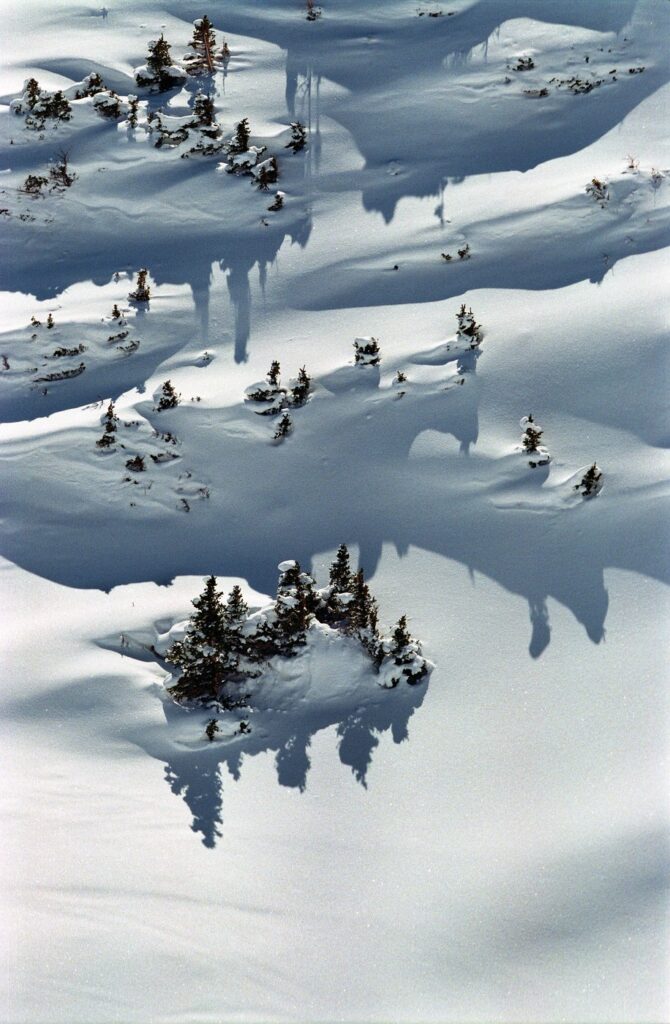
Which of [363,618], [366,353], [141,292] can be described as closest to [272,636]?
[363,618]

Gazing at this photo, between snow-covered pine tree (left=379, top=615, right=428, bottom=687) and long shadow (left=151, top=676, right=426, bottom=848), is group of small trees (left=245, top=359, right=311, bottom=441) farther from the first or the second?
long shadow (left=151, top=676, right=426, bottom=848)

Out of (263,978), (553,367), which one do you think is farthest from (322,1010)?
(553,367)

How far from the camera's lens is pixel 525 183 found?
16.6 metres

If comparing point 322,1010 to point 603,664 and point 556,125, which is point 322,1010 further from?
point 556,125

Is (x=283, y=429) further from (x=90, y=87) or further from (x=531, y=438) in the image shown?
(x=90, y=87)

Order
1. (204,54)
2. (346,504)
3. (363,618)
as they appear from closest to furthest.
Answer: (363,618) < (346,504) < (204,54)

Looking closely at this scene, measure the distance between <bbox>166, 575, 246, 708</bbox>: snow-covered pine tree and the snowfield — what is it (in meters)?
0.38

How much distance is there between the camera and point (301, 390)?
14.2 meters

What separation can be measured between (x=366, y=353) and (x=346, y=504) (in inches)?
117

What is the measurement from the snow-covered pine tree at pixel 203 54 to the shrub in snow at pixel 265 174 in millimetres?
3622

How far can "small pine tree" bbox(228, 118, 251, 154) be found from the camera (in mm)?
17312

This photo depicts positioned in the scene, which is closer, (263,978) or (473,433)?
(263,978)

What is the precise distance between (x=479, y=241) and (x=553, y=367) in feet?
11.2

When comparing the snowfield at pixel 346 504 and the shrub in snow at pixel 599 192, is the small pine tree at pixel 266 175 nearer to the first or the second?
the snowfield at pixel 346 504
